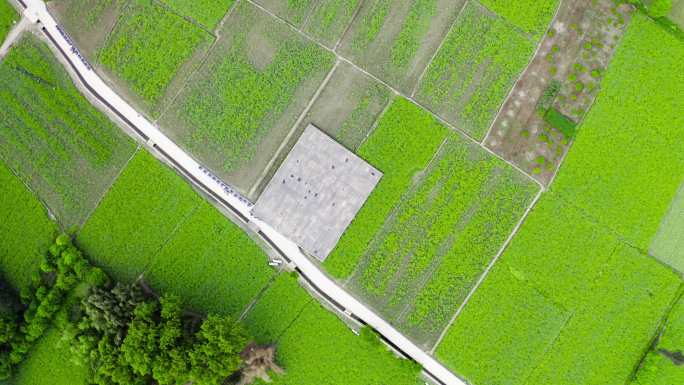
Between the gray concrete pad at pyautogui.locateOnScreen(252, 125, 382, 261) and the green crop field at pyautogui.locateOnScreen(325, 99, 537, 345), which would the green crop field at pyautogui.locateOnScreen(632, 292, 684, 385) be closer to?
the green crop field at pyautogui.locateOnScreen(325, 99, 537, 345)

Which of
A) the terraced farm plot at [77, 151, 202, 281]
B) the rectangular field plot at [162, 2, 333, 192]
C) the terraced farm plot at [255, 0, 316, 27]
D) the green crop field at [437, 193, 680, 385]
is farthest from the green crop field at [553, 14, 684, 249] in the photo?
the terraced farm plot at [77, 151, 202, 281]

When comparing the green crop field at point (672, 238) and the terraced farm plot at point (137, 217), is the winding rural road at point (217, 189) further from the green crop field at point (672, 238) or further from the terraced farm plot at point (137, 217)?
the green crop field at point (672, 238)

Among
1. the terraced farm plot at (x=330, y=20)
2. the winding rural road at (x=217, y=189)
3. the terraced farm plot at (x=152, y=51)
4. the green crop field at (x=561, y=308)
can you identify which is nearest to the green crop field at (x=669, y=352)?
the green crop field at (x=561, y=308)

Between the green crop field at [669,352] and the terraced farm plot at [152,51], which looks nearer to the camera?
the green crop field at [669,352]

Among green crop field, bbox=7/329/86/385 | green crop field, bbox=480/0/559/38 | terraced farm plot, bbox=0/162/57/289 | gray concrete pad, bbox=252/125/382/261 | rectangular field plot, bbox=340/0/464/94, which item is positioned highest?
green crop field, bbox=480/0/559/38

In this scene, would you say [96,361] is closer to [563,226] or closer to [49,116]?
[49,116]

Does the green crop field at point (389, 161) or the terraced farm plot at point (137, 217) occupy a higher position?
the green crop field at point (389, 161)

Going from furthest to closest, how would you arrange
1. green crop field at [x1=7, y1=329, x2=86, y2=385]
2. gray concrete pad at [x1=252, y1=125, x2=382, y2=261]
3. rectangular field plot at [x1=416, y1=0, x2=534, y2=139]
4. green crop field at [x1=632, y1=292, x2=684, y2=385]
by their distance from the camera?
rectangular field plot at [x1=416, y1=0, x2=534, y2=139] < green crop field at [x1=7, y1=329, x2=86, y2=385] < gray concrete pad at [x1=252, y1=125, x2=382, y2=261] < green crop field at [x1=632, y1=292, x2=684, y2=385]
